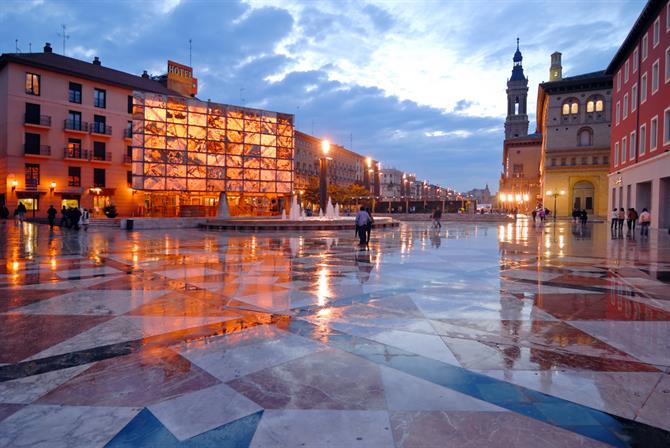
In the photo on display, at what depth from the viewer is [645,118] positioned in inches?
1093

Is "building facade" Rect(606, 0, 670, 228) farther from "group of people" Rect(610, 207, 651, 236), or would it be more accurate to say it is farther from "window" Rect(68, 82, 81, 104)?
"window" Rect(68, 82, 81, 104)

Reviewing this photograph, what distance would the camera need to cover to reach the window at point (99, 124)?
42.7 meters

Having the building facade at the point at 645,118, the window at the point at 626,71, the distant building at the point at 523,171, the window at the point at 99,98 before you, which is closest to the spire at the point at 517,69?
the distant building at the point at 523,171

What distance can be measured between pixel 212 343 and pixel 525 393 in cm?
281

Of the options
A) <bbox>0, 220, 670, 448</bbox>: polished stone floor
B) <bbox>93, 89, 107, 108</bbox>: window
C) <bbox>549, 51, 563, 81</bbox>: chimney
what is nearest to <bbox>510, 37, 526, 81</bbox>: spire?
<bbox>549, 51, 563, 81</bbox>: chimney

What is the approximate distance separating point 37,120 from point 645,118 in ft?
160

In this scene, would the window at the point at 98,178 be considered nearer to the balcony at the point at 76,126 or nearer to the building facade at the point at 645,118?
the balcony at the point at 76,126

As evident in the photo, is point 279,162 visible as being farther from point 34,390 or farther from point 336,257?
point 34,390

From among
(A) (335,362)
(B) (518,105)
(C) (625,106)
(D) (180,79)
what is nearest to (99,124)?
(D) (180,79)

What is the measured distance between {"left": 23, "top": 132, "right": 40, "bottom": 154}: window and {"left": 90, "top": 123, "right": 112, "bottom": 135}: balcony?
16.1 ft

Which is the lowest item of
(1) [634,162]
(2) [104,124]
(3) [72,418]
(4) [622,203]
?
(3) [72,418]

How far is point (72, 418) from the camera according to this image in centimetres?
269

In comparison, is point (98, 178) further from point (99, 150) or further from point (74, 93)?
point (74, 93)

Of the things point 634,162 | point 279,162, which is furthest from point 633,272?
point 279,162
